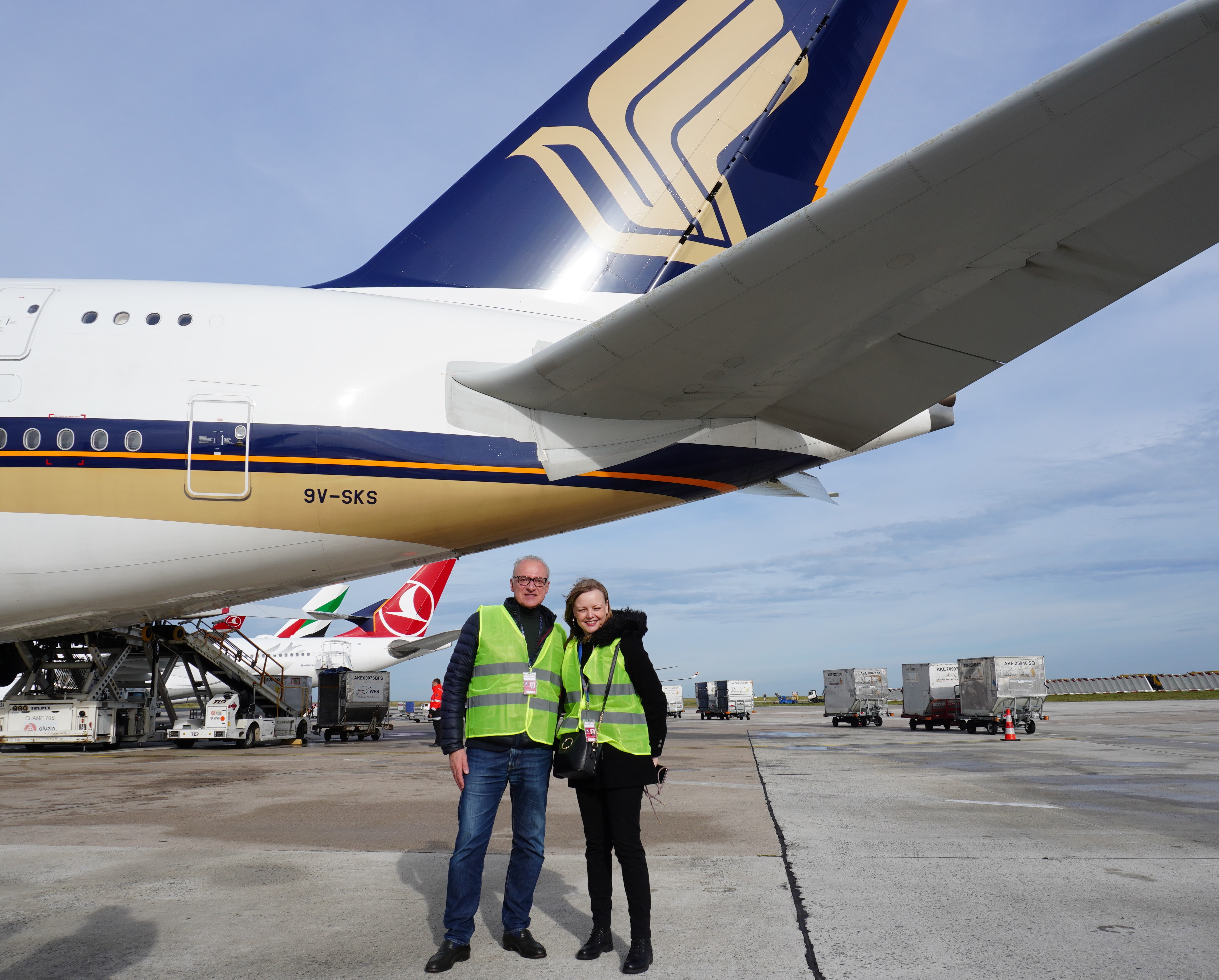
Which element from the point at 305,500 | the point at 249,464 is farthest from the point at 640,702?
the point at 249,464

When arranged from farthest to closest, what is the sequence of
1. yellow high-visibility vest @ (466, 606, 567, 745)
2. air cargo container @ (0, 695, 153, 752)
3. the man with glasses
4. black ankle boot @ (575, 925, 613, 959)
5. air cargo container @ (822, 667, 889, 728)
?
air cargo container @ (822, 667, 889, 728) < air cargo container @ (0, 695, 153, 752) < yellow high-visibility vest @ (466, 606, 567, 745) < the man with glasses < black ankle boot @ (575, 925, 613, 959)

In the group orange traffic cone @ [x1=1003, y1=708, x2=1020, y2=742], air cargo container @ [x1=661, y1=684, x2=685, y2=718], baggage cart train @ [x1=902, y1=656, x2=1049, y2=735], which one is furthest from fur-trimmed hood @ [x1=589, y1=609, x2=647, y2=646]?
air cargo container @ [x1=661, y1=684, x2=685, y2=718]

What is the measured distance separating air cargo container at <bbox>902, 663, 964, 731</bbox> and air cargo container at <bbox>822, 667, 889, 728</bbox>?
1043 mm

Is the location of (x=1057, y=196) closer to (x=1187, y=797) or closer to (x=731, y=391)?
(x=731, y=391)

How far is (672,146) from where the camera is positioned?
893 cm

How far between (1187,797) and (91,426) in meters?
12.5

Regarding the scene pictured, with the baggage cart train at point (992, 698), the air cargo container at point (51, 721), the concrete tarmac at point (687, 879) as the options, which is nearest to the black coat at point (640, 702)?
the concrete tarmac at point (687, 879)

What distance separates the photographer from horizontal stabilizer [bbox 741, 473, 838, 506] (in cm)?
872

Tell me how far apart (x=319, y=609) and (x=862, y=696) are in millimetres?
28672

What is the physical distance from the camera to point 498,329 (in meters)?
7.70

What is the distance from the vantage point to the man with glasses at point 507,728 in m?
4.58

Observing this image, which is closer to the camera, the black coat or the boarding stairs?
the black coat

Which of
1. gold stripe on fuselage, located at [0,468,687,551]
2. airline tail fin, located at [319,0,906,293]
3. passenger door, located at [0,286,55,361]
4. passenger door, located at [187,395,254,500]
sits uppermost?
airline tail fin, located at [319,0,906,293]

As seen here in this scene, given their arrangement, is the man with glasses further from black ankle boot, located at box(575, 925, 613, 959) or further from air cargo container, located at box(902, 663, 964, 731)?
air cargo container, located at box(902, 663, 964, 731)
